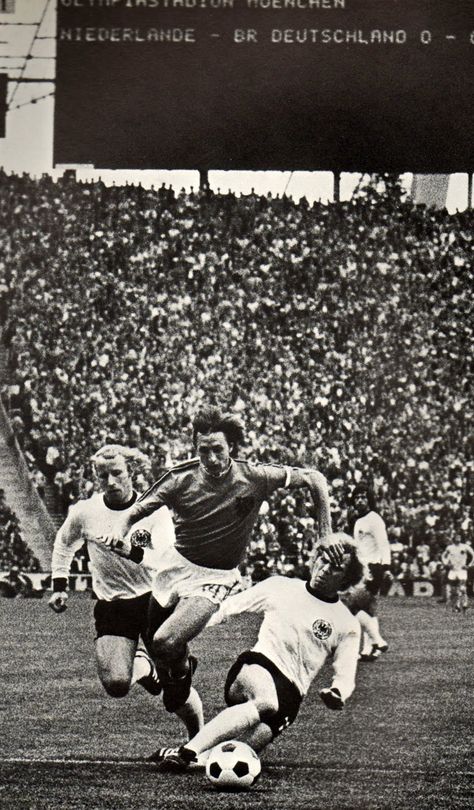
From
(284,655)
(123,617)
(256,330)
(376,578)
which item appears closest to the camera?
(284,655)

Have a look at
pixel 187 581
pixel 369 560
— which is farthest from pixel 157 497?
pixel 369 560

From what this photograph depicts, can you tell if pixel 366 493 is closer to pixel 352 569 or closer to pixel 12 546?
pixel 352 569

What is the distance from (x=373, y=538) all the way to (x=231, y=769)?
1.50 meters

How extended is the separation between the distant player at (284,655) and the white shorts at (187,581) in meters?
0.05

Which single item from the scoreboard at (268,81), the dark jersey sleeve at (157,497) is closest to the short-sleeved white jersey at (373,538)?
the dark jersey sleeve at (157,497)

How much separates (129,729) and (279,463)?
1.23 meters

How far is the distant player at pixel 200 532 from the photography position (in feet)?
14.9

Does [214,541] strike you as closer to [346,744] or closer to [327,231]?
[346,744]

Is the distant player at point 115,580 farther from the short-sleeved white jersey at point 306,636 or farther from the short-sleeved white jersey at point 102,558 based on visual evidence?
the short-sleeved white jersey at point 306,636


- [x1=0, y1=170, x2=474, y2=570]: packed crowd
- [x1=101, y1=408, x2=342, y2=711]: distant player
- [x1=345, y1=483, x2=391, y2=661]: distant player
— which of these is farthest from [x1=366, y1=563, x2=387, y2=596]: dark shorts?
[x1=101, y1=408, x2=342, y2=711]: distant player

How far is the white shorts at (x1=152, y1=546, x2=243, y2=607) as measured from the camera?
14.9 ft

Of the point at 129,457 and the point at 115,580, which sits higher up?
the point at 129,457

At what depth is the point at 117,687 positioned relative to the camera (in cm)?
464

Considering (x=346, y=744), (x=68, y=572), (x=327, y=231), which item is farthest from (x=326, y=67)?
(x=346, y=744)
